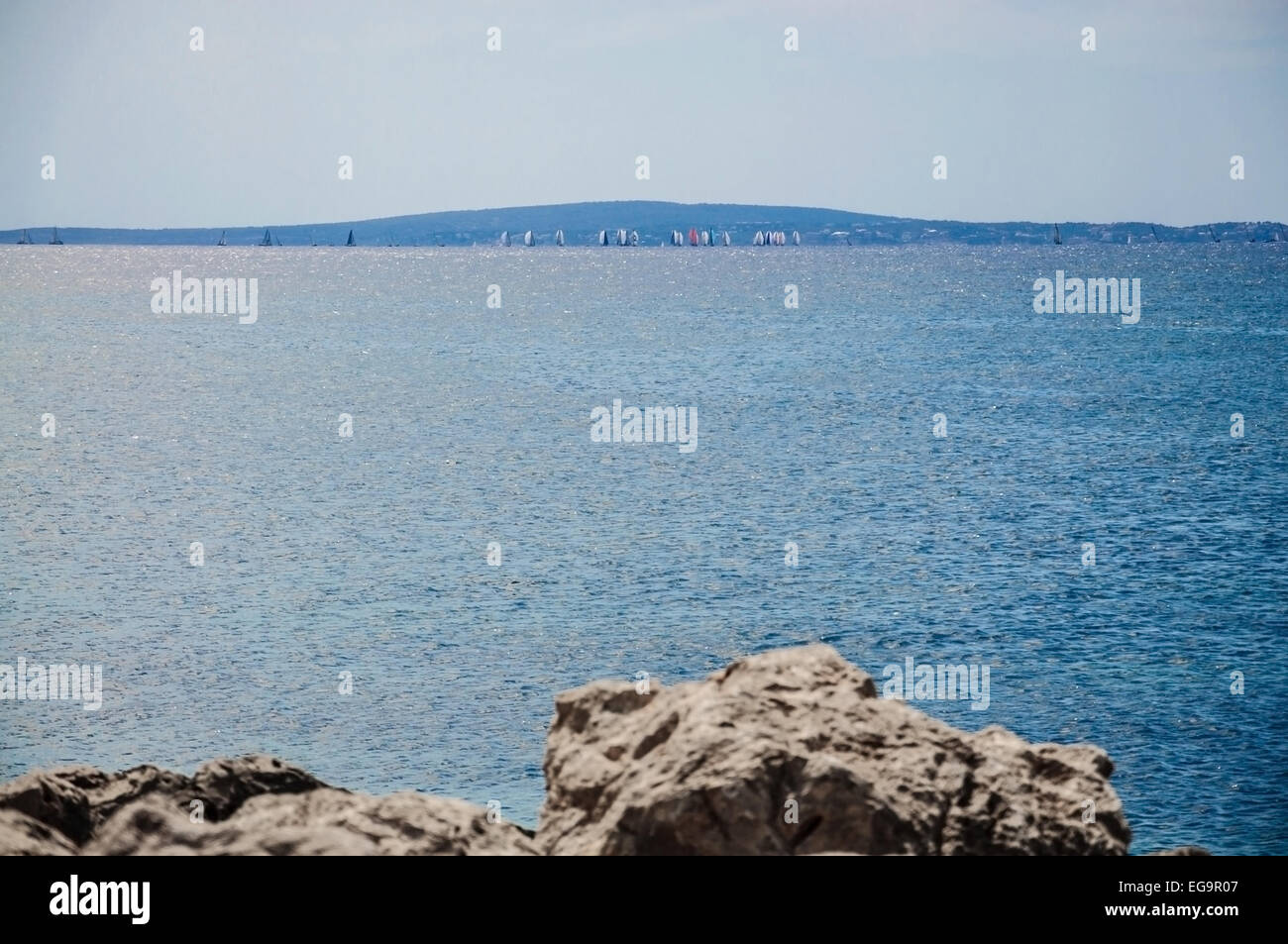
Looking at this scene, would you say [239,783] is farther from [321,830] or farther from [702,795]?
[702,795]

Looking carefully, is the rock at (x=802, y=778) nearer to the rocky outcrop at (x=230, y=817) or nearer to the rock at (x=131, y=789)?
the rocky outcrop at (x=230, y=817)

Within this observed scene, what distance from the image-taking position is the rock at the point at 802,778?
26.9ft

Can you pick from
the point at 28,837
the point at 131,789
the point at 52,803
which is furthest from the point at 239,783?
the point at 28,837

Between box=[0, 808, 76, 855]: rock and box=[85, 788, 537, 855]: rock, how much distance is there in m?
0.19

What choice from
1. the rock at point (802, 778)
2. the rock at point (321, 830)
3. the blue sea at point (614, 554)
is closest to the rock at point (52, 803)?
the rock at point (321, 830)

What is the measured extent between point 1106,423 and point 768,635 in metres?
39.1

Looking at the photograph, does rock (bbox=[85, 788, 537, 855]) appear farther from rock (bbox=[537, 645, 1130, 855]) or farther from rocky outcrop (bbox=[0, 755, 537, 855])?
rock (bbox=[537, 645, 1130, 855])

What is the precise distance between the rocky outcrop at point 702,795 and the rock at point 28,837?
2 cm

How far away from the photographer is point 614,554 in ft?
139

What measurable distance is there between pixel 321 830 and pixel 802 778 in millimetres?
2647

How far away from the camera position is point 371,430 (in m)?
66.4

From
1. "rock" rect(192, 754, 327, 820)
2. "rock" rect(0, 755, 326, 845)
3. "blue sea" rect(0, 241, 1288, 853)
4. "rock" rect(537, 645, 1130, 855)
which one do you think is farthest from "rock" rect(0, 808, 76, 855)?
"blue sea" rect(0, 241, 1288, 853)

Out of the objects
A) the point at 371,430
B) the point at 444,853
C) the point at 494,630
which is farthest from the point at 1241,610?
the point at 371,430

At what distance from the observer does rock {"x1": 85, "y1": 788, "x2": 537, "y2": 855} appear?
8008mm
